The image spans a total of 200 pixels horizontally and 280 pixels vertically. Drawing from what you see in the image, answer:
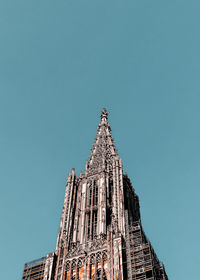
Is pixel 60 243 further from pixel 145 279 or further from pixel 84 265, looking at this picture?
pixel 145 279

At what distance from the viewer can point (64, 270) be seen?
177 feet

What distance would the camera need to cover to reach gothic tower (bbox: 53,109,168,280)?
51.8 metres

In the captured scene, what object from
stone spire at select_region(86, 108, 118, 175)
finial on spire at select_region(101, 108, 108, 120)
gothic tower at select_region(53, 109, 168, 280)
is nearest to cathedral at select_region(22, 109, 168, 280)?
gothic tower at select_region(53, 109, 168, 280)

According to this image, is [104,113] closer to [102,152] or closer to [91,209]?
[102,152]

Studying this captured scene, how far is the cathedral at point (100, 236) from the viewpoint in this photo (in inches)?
2040

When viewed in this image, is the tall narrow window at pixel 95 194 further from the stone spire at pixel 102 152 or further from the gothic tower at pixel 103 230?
the stone spire at pixel 102 152

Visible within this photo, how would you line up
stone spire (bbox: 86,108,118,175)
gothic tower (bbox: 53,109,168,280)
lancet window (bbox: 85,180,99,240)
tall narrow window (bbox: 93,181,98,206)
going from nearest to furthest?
gothic tower (bbox: 53,109,168,280) → lancet window (bbox: 85,180,99,240) → tall narrow window (bbox: 93,181,98,206) → stone spire (bbox: 86,108,118,175)

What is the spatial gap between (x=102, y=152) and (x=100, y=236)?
1006 inches

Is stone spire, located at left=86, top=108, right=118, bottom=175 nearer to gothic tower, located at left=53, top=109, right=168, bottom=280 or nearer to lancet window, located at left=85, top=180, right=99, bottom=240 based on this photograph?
gothic tower, located at left=53, top=109, right=168, bottom=280

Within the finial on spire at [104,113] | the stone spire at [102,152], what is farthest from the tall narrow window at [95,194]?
the finial on spire at [104,113]

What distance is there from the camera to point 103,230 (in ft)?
193

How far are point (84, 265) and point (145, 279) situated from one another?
7965mm

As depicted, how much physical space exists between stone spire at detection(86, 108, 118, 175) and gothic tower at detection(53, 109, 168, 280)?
19 centimetres

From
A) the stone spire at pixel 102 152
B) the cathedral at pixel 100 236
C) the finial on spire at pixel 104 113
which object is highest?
the finial on spire at pixel 104 113
